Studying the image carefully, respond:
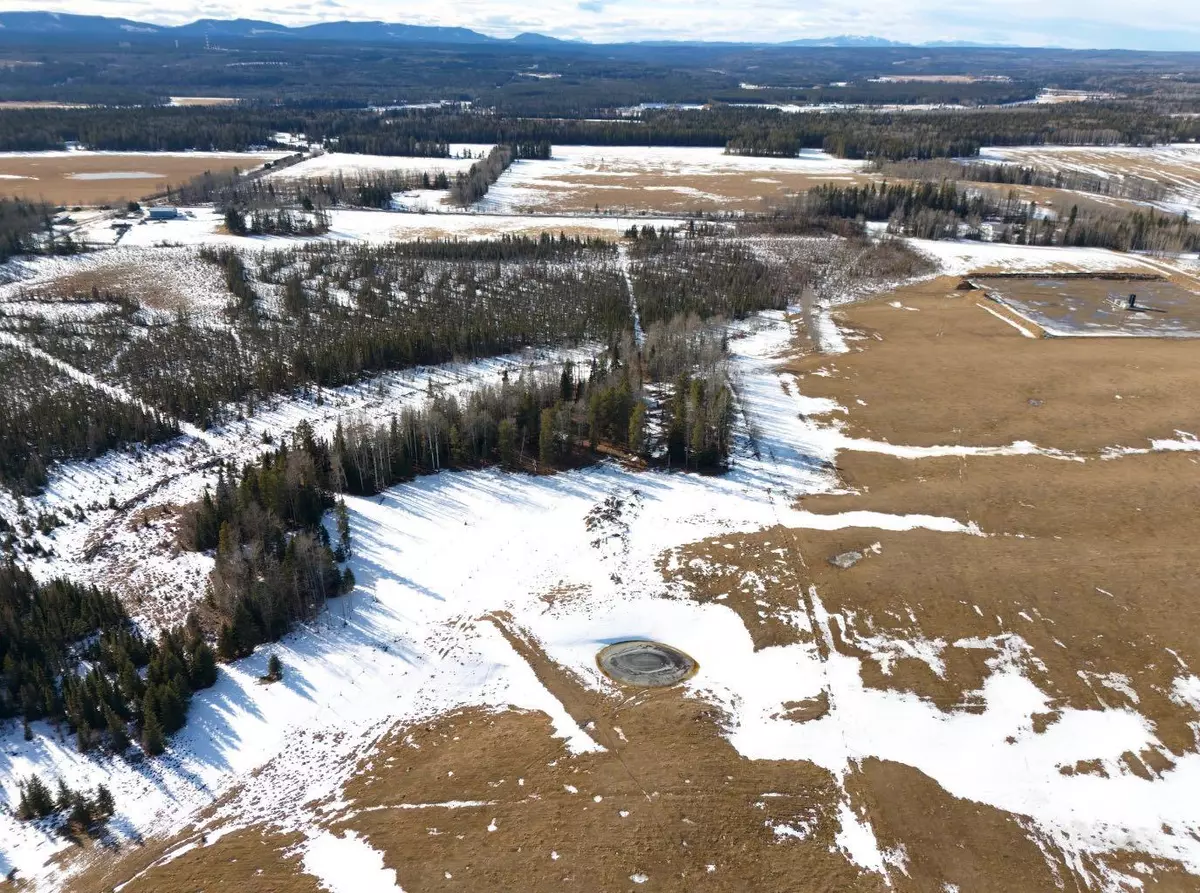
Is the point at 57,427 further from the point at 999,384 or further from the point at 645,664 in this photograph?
the point at 999,384

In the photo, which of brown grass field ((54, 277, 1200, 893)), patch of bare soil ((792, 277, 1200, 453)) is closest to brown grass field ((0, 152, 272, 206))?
patch of bare soil ((792, 277, 1200, 453))

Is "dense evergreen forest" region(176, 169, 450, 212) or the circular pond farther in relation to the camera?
"dense evergreen forest" region(176, 169, 450, 212)

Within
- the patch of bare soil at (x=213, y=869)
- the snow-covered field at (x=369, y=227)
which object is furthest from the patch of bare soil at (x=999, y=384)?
the snow-covered field at (x=369, y=227)

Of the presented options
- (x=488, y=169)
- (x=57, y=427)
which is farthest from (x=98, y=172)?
(x=57, y=427)

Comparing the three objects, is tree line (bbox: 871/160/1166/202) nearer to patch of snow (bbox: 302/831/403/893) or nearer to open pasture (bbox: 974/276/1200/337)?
open pasture (bbox: 974/276/1200/337)

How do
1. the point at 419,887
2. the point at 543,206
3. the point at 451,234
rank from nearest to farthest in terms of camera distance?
the point at 419,887 < the point at 451,234 < the point at 543,206

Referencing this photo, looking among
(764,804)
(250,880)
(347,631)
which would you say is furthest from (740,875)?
(347,631)

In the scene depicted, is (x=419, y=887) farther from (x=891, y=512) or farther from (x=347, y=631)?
(x=891, y=512)
